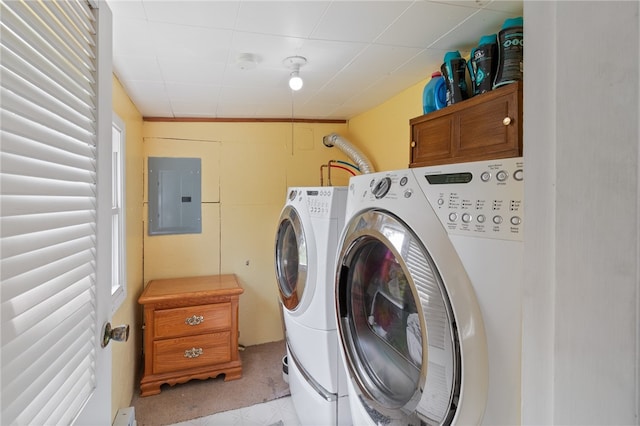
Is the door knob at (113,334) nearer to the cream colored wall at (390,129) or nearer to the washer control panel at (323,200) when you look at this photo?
the washer control panel at (323,200)

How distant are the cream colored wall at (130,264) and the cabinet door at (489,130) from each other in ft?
6.08

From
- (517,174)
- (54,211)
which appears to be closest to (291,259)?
(54,211)

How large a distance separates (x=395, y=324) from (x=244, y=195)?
7.16 ft

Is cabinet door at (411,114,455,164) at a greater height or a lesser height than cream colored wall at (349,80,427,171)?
lesser

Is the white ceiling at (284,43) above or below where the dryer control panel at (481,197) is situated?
above

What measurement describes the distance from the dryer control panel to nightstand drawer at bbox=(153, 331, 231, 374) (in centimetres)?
216

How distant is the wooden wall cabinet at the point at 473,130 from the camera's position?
1.07 m

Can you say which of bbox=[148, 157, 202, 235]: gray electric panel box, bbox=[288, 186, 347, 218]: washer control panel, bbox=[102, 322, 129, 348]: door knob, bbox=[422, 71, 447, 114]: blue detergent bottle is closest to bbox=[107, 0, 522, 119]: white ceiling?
bbox=[422, 71, 447, 114]: blue detergent bottle

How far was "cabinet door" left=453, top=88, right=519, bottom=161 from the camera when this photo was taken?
3.52ft

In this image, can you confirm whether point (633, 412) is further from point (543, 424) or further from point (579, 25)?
point (579, 25)

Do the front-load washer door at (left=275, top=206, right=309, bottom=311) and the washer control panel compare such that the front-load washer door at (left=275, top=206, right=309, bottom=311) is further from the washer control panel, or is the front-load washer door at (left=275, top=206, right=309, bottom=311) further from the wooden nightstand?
the wooden nightstand

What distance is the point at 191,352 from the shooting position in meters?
2.28

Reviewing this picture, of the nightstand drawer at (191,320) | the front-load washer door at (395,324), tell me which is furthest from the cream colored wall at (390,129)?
the nightstand drawer at (191,320)

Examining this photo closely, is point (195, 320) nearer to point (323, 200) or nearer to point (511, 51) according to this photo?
point (323, 200)
